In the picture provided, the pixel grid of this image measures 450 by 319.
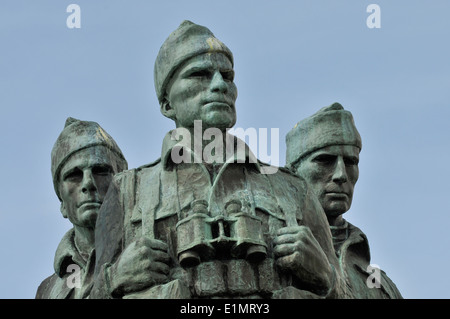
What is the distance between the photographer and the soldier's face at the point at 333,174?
88.1 feet

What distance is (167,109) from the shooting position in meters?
24.0

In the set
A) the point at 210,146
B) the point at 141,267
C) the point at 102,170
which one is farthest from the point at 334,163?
the point at 141,267

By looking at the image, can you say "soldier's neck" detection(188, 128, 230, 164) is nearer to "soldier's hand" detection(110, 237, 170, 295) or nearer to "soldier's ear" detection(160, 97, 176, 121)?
"soldier's ear" detection(160, 97, 176, 121)

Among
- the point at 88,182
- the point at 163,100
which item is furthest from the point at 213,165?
the point at 88,182

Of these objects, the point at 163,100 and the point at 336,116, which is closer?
the point at 163,100

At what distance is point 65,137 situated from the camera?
87.7ft

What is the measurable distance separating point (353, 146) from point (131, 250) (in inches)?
212

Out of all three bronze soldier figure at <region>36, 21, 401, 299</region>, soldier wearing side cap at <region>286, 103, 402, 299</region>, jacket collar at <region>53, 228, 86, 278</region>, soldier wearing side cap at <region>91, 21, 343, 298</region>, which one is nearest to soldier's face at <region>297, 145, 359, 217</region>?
soldier wearing side cap at <region>286, 103, 402, 299</region>

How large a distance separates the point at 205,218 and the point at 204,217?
1 cm

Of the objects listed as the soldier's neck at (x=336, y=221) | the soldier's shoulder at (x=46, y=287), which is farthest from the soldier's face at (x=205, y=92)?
the soldier's shoulder at (x=46, y=287)

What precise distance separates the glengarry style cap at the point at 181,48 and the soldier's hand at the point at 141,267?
2.20 m

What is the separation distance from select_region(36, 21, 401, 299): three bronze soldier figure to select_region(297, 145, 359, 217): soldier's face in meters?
1.50
